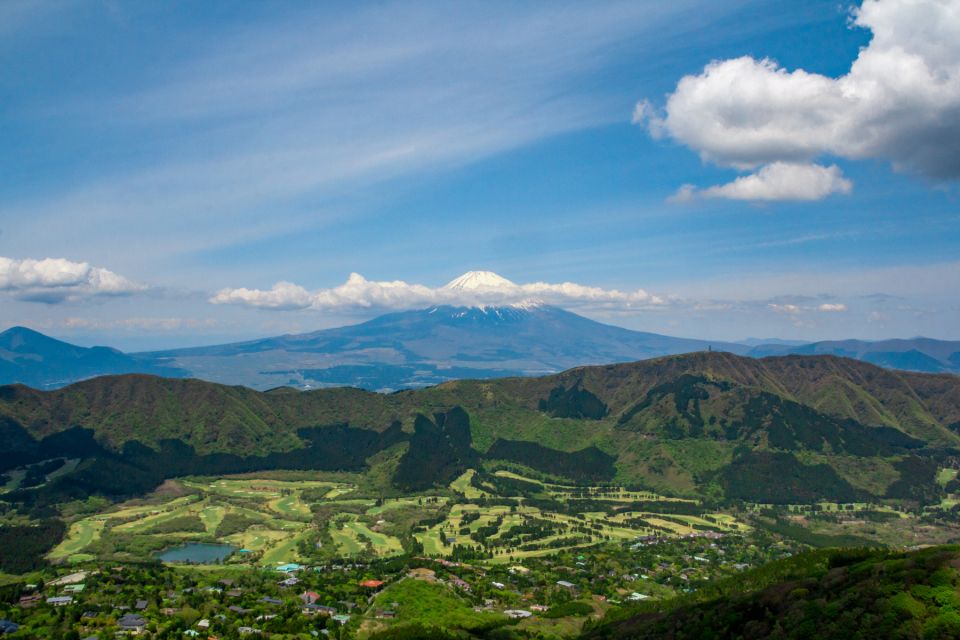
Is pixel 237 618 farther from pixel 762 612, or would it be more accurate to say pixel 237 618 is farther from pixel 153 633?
pixel 762 612

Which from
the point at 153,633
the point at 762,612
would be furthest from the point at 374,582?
the point at 762,612

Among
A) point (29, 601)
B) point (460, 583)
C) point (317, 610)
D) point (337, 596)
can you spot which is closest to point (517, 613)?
point (460, 583)

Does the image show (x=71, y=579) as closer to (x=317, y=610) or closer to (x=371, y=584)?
(x=317, y=610)

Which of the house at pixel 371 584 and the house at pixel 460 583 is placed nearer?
the house at pixel 371 584

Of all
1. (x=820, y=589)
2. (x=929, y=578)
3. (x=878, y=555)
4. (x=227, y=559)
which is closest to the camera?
(x=929, y=578)

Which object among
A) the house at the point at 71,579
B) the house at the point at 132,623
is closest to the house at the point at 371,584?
the house at the point at 132,623

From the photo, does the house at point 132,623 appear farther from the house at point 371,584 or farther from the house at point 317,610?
the house at point 371,584

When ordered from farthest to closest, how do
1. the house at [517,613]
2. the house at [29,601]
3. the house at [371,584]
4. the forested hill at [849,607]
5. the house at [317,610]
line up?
the house at [371,584]
the house at [517,613]
the house at [317,610]
the house at [29,601]
the forested hill at [849,607]

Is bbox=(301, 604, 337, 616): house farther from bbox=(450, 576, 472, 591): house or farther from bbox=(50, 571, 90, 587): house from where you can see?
bbox=(50, 571, 90, 587): house
